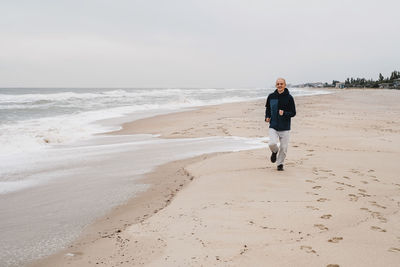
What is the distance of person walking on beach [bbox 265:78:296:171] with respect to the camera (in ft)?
20.0

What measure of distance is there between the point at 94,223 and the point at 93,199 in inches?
38.6

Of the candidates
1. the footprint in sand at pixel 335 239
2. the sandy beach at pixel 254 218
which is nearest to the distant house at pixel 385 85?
Answer: the sandy beach at pixel 254 218

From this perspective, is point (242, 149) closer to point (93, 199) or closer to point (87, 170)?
point (87, 170)

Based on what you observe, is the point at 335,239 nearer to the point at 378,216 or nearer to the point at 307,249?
the point at 307,249

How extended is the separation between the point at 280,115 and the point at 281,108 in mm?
159

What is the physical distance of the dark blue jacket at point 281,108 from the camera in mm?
6105

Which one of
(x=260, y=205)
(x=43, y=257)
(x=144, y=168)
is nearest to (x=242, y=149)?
(x=144, y=168)

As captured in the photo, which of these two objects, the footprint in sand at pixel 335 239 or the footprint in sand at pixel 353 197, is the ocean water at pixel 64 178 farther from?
the footprint in sand at pixel 353 197

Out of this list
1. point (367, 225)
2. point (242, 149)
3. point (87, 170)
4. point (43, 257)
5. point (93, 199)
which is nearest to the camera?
point (43, 257)

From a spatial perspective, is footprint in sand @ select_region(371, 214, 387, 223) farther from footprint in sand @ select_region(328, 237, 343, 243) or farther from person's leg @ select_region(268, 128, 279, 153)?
person's leg @ select_region(268, 128, 279, 153)

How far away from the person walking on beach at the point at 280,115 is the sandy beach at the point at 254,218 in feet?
1.34

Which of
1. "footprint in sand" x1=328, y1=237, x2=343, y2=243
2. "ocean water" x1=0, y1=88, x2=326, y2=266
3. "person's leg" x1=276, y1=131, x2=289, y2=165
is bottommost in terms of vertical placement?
"ocean water" x1=0, y1=88, x2=326, y2=266

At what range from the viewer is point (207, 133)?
11953 mm

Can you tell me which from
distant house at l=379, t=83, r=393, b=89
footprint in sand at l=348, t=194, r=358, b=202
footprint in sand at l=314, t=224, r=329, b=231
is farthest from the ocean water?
distant house at l=379, t=83, r=393, b=89
